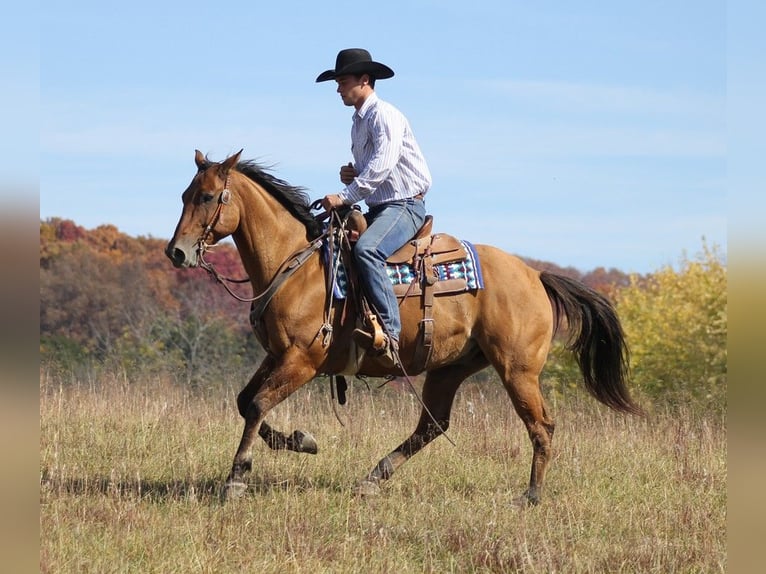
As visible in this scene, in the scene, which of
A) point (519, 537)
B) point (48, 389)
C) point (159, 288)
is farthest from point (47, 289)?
point (519, 537)

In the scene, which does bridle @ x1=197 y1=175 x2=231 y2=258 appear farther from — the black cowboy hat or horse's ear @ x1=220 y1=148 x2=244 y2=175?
the black cowboy hat

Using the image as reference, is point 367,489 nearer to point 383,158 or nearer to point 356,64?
point 383,158

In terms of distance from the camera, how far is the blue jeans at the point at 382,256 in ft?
24.1

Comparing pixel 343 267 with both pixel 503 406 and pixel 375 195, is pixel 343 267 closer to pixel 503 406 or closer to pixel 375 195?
pixel 375 195

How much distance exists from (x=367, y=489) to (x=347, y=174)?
2546mm

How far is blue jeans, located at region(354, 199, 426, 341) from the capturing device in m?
7.34

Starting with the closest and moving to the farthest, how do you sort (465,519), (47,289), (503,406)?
(465,519) → (503,406) → (47,289)

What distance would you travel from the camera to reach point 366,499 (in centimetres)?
720

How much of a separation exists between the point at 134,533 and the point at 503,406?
6.25m

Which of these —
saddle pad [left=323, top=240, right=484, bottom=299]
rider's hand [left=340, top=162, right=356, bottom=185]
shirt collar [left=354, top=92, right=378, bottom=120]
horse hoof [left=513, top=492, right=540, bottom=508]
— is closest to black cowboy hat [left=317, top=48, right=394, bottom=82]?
shirt collar [left=354, top=92, right=378, bottom=120]

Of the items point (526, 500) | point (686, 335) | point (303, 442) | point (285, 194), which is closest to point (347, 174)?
point (285, 194)

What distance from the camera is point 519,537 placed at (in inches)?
240

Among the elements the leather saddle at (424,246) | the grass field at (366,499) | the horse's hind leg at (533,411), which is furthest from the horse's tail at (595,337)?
the leather saddle at (424,246)

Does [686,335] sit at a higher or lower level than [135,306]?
lower
